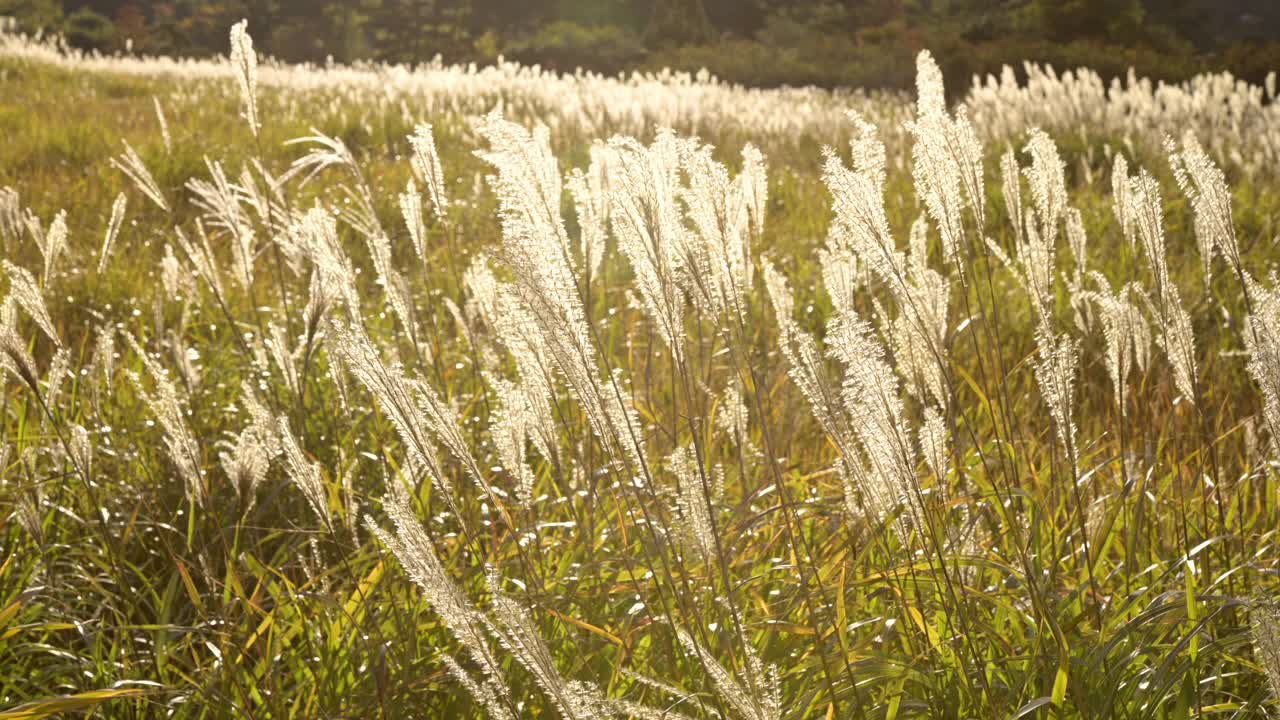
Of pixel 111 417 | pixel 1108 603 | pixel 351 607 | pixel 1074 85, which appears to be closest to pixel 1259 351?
pixel 1108 603

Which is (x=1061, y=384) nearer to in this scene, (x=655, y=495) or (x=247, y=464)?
(x=655, y=495)

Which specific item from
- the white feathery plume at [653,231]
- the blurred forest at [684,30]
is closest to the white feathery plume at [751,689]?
the white feathery plume at [653,231]

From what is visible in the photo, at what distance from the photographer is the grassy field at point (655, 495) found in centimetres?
109

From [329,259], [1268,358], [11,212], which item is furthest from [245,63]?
[1268,358]

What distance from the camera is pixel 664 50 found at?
26.0m

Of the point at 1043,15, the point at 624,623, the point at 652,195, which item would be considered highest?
the point at 1043,15

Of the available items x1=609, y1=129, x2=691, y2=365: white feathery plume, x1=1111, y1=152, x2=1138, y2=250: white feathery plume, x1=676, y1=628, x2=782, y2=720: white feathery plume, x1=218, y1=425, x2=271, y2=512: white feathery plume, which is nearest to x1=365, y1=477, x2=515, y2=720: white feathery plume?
x1=676, y1=628, x2=782, y2=720: white feathery plume

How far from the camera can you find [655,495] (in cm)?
110

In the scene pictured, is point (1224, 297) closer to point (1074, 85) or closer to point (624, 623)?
point (624, 623)

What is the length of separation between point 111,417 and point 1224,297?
379 cm

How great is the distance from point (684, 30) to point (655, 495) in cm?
2784

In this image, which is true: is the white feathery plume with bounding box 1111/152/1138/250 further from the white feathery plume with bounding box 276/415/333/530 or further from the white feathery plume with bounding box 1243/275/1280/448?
the white feathery plume with bounding box 276/415/333/530

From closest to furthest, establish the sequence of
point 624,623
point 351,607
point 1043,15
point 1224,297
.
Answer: point 624,623, point 351,607, point 1224,297, point 1043,15

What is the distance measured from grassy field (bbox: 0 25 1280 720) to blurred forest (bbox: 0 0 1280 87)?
18.2 meters
